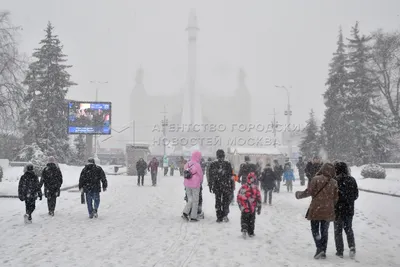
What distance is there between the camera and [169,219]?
1208 centimetres

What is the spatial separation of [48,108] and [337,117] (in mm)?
29329

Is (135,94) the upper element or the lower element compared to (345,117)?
upper

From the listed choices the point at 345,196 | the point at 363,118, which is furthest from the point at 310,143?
the point at 345,196

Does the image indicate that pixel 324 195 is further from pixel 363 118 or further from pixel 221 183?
pixel 363 118

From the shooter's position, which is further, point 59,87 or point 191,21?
point 191,21

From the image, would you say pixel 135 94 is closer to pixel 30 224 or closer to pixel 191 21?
pixel 191 21

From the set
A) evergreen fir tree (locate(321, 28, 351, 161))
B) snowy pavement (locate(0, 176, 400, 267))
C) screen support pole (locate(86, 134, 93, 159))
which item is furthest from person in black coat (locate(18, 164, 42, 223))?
evergreen fir tree (locate(321, 28, 351, 161))

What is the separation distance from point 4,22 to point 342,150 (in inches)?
1328

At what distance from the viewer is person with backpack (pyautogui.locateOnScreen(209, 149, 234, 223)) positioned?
37.2 ft

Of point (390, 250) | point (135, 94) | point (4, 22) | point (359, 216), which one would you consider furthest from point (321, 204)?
point (135, 94)

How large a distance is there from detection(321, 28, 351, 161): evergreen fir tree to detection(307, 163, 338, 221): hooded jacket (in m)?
38.0

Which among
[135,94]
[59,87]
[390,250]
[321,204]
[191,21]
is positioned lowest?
[390,250]

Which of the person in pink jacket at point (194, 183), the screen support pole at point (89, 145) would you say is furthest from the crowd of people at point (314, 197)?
the screen support pole at point (89, 145)

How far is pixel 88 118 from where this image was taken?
128 feet
